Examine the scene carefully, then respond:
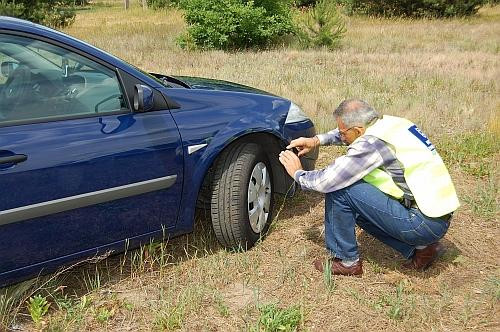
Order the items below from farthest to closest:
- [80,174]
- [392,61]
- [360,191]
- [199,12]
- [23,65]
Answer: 1. [199,12]
2. [392,61]
3. [360,191]
4. [23,65]
5. [80,174]

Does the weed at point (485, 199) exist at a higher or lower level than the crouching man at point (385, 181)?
lower

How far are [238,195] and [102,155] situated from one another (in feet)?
3.12

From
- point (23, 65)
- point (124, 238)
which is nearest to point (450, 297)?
point (124, 238)

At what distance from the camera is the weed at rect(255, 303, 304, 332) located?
275 cm

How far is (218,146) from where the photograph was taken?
3236 mm

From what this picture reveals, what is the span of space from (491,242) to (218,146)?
2.09m

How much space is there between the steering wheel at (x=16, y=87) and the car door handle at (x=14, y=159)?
321 mm

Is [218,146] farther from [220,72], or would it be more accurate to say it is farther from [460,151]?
[220,72]

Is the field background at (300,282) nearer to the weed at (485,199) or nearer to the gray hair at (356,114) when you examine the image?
the weed at (485,199)

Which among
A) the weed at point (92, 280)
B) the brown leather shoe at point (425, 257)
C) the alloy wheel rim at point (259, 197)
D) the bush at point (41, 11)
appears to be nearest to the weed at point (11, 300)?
the weed at point (92, 280)

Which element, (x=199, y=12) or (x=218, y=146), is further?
(x=199, y=12)

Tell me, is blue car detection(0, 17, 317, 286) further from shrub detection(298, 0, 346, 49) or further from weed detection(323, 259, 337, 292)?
shrub detection(298, 0, 346, 49)

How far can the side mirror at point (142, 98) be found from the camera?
2.87m

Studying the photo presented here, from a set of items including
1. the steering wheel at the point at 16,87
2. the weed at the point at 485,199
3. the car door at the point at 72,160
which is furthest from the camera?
the weed at the point at 485,199
